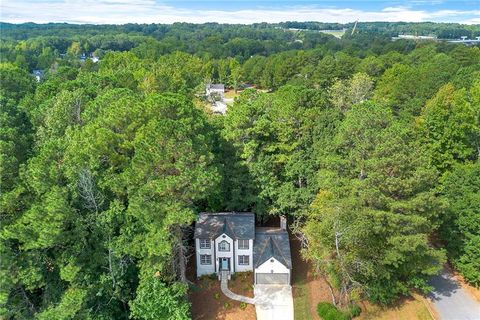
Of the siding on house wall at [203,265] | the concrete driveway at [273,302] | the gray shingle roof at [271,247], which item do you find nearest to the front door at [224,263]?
the siding on house wall at [203,265]

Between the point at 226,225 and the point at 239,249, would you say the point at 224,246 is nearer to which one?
the point at 239,249

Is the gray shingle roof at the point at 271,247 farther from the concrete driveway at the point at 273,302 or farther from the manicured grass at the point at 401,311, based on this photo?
the manicured grass at the point at 401,311

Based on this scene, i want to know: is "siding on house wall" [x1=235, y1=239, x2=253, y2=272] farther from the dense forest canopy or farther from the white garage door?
the dense forest canopy

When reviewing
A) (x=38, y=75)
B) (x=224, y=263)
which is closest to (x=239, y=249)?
(x=224, y=263)

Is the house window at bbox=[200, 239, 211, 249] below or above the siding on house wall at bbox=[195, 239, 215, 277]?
above

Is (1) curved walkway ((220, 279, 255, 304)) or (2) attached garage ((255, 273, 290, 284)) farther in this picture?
(2) attached garage ((255, 273, 290, 284))

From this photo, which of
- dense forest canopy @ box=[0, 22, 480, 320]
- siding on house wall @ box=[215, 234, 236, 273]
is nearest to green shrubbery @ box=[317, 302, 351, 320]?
dense forest canopy @ box=[0, 22, 480, 320]
